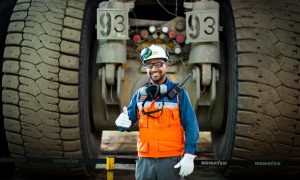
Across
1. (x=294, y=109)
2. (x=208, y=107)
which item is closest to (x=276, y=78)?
(x=294, y=109)

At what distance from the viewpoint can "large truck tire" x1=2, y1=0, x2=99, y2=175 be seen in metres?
3.46

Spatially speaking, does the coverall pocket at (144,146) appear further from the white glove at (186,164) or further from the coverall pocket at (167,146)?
the white glove at (186,164)

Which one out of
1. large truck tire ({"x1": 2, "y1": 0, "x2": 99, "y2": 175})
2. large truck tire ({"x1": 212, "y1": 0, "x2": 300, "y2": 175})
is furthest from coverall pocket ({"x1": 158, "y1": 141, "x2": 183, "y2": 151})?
large truck tire ({"x1": 2, "y1": 0, "x2": 99, "y2": 175})

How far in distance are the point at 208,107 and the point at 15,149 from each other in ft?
5.62

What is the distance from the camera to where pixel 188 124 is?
2.91 metres

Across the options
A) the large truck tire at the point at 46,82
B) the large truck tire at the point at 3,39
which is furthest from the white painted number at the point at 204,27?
the large truck tire at the point at 3,39

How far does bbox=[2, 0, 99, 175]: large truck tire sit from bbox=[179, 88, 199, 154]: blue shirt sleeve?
3.27ft

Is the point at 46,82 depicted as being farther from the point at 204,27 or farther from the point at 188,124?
the point at 204,27

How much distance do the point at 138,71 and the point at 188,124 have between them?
121 centimetres

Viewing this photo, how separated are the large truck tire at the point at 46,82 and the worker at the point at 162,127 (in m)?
0.79

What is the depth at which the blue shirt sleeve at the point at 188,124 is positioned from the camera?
287 cm

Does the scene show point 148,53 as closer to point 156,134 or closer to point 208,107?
point 156,134

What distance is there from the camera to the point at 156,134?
2.90 metres

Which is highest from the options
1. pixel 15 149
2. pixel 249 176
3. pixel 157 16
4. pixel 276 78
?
pixel 157 16
